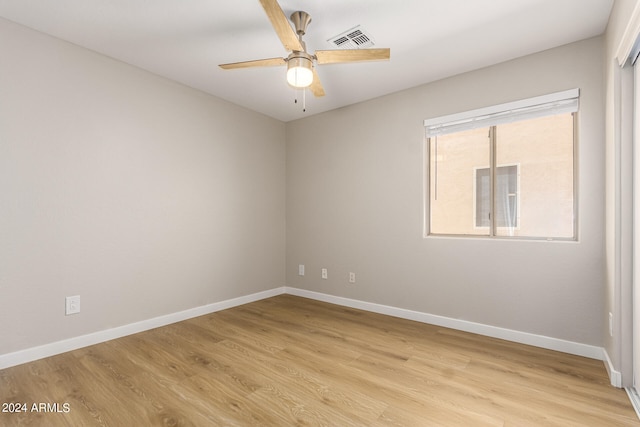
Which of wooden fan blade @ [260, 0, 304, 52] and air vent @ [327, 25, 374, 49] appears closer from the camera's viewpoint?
wooden fan blade @ [260, 0, 304, 52]

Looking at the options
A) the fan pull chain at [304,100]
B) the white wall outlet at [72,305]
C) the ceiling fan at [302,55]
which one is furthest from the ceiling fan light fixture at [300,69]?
the white wall outlet at [72,305]

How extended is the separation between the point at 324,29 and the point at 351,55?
42cm

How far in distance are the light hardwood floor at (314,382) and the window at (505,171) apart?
1056mm

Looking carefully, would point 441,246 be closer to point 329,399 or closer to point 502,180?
point 502,180

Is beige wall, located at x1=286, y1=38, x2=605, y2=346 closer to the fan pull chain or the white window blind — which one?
the white window blind

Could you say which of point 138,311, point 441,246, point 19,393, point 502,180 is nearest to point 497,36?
point 502,180

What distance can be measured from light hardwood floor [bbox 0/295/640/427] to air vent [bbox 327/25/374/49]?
2.43 meters

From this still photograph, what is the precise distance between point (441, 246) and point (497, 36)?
1.82 meters

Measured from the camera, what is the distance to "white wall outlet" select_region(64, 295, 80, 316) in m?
2.43

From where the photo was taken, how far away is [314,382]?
6.52 ft

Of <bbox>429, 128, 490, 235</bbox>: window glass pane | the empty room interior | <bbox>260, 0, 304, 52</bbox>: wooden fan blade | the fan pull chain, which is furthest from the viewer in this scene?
the fan pull chain

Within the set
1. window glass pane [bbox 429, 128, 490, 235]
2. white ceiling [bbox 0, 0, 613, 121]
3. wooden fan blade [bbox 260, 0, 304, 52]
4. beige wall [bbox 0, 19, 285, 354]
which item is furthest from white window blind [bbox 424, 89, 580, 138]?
beige wall [bbox 0, 19, 285, 354]

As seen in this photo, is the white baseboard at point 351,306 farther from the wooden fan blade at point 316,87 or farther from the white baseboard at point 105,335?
the wooden fan blade at point 316,87

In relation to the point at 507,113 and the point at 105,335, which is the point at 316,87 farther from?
the point at 105,335
